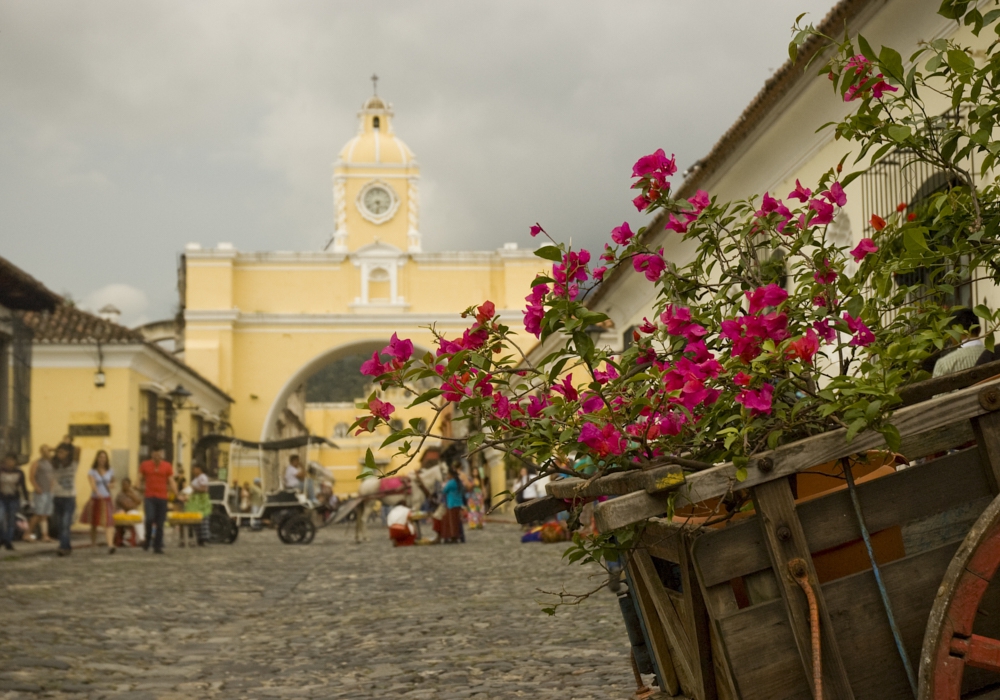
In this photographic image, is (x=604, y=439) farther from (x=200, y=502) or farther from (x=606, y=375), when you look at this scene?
(x=200, y=502)

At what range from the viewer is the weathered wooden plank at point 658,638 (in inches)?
113

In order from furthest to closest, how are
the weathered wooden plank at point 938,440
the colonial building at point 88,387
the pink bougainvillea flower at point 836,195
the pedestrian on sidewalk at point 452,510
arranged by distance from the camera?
the colonial building at point 88,387 < the pedestrian on sidewalk at point 452,510 < the pink bougainvillea flower at point 836,195 < the weathered wooden plank at point 938,440

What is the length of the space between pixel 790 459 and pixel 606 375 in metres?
0.74

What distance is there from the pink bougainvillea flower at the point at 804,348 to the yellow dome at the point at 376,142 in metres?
43.2

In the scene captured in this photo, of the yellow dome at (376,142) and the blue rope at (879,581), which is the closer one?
the blue rope at (879,581)

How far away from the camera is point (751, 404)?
239 centimetres

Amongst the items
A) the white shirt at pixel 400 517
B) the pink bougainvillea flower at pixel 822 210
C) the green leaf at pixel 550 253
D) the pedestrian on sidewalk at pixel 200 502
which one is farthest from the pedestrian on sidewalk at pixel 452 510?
the green leaf at pixel 550 253

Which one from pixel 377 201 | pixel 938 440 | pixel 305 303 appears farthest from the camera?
pixel 377 201

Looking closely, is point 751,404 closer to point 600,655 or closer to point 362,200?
point 600,655

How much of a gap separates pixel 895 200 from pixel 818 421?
7448 mm

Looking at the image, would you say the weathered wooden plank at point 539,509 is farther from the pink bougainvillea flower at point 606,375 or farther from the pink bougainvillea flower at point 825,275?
the pink bougainvillea flower at point 825,275

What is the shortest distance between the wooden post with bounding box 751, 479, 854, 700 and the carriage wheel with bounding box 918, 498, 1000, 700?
0.55 feet

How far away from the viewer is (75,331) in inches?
1078

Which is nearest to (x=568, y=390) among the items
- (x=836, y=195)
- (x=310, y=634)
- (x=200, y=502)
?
(x=836, y=195)
